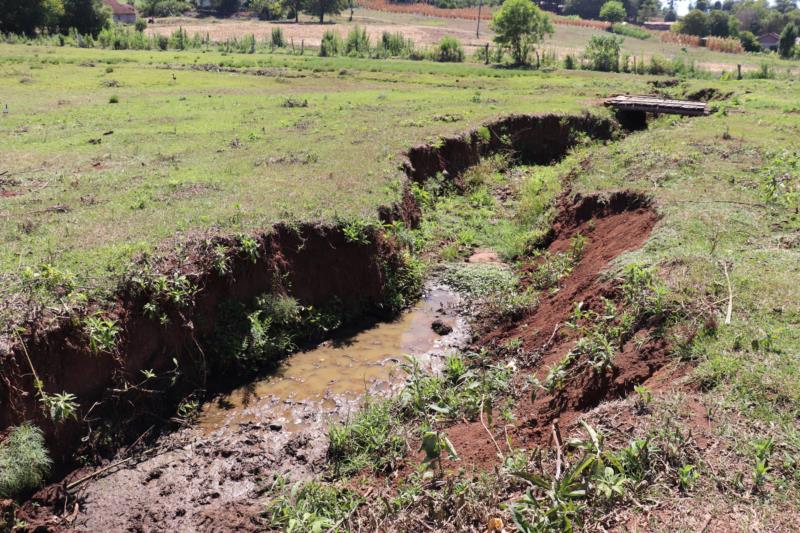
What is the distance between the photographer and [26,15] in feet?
164

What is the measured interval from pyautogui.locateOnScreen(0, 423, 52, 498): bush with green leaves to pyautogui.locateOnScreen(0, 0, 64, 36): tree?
55.6m

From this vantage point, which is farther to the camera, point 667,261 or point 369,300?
point 369,300

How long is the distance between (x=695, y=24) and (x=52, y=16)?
84040mm

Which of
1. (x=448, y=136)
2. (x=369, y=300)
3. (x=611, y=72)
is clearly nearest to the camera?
(x=369, y=300)

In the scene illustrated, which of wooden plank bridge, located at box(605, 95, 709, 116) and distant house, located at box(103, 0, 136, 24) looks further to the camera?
distant house, located at box(103, 0, 136, 24)

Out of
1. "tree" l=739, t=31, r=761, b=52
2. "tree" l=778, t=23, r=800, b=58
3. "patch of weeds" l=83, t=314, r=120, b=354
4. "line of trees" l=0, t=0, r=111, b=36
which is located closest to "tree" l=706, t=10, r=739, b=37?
"tree" l=739, t=31, r=761, b=52

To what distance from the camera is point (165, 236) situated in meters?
9.32

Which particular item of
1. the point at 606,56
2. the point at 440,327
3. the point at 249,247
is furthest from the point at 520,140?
the point at 606,56

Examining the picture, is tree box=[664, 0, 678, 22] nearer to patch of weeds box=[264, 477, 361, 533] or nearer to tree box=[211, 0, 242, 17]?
tree box=[211, 0, 242, 17]

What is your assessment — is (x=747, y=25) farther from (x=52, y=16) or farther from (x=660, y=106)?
(x=52, y=16)

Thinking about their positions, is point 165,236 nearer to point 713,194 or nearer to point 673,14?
point 713,194

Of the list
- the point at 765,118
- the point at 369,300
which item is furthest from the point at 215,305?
the point at 765,118

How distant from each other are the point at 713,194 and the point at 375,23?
285ft

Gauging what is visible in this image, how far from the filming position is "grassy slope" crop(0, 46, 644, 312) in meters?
9.84
